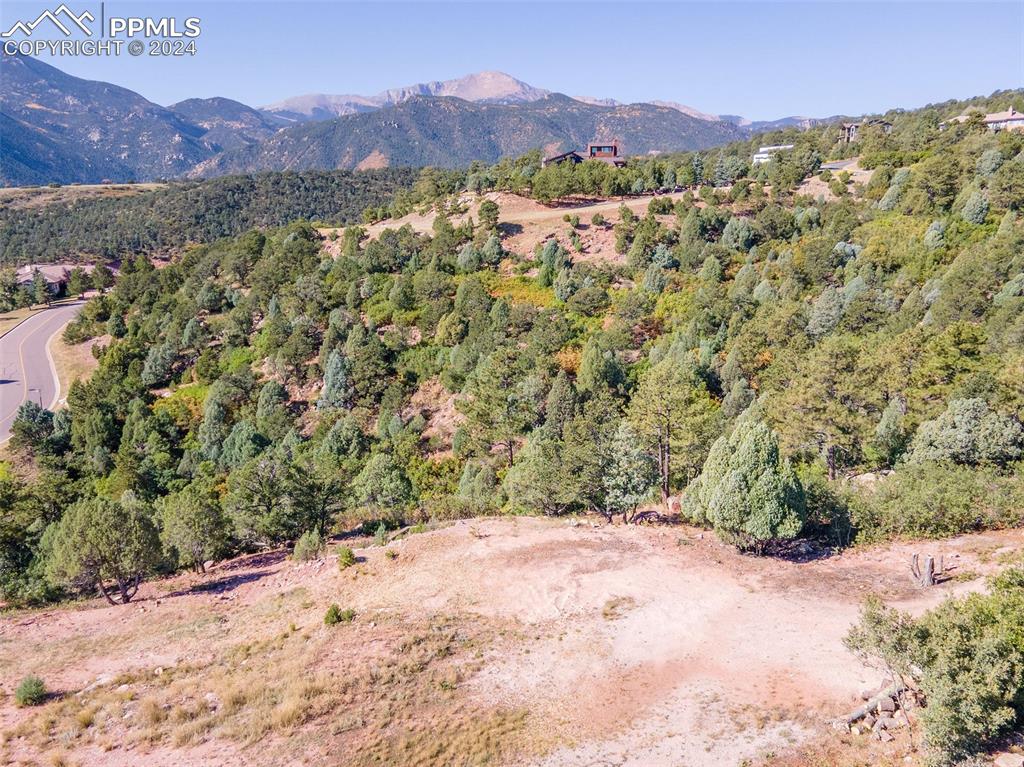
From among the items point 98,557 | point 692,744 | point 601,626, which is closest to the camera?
point 692,744

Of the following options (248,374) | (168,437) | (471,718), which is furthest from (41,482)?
(471,718)

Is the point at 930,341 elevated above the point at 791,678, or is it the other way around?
the point at 930,341

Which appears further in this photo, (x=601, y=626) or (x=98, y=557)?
(x=98, y=557)

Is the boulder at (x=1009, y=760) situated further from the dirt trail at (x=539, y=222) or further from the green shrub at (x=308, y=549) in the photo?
the dirt trail at (x=539, y=222)

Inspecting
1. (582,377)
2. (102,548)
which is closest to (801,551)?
(582,377)

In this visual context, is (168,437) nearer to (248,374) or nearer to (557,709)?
(248,374)

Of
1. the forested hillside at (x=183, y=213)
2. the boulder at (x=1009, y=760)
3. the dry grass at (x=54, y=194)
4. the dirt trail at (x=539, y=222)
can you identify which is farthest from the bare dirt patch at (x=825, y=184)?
the dry grass at (x=54, y=194)

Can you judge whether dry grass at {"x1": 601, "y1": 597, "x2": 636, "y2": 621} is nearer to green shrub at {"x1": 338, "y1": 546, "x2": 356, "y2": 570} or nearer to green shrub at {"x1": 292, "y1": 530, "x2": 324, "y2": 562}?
green shrub at {"x1": 338, "y1": 546, "x2": 356, "y2": 570}
